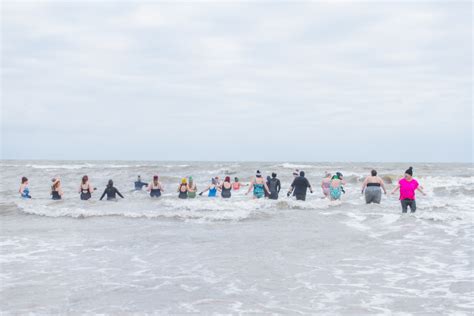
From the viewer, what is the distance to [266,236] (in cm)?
1209

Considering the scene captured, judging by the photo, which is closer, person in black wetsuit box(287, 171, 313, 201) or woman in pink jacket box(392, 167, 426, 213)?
woman in pink jacket box(392, 167, 426, 213)

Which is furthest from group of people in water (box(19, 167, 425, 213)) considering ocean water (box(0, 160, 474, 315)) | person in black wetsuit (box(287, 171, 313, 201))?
ocean water (box(0, 160, 474, 315))

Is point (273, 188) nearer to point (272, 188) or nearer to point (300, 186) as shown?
point (272, 188)

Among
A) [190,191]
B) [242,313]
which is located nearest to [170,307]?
[242,313]

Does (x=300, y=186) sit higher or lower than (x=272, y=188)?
higher

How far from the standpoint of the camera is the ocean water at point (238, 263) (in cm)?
668

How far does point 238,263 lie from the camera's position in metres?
9.12

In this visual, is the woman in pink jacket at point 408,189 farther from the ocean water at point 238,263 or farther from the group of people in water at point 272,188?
the group of people in water at point 272,188

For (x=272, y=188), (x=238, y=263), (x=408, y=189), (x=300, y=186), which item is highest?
(x=408, y=189)

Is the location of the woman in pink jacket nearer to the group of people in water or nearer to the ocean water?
the ocean water

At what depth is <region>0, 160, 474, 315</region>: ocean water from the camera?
6.68m

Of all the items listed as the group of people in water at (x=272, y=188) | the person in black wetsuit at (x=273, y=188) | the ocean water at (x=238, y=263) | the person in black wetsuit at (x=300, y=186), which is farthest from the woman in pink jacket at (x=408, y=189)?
the person in black wetsuit at (x=273, y=188)

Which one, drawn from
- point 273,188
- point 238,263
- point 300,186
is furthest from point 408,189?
point 238,263

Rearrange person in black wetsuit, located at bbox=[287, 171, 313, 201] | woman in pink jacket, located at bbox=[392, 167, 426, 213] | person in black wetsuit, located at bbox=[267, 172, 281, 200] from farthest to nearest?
person in black wetsuit, located at bbox=[267, 172, 281, 200] < person in black wetsuit, located at bbox=[287, 171, 313, 201] < woman in pink jacket, located at bbox=[392, 167, 426, 213]
